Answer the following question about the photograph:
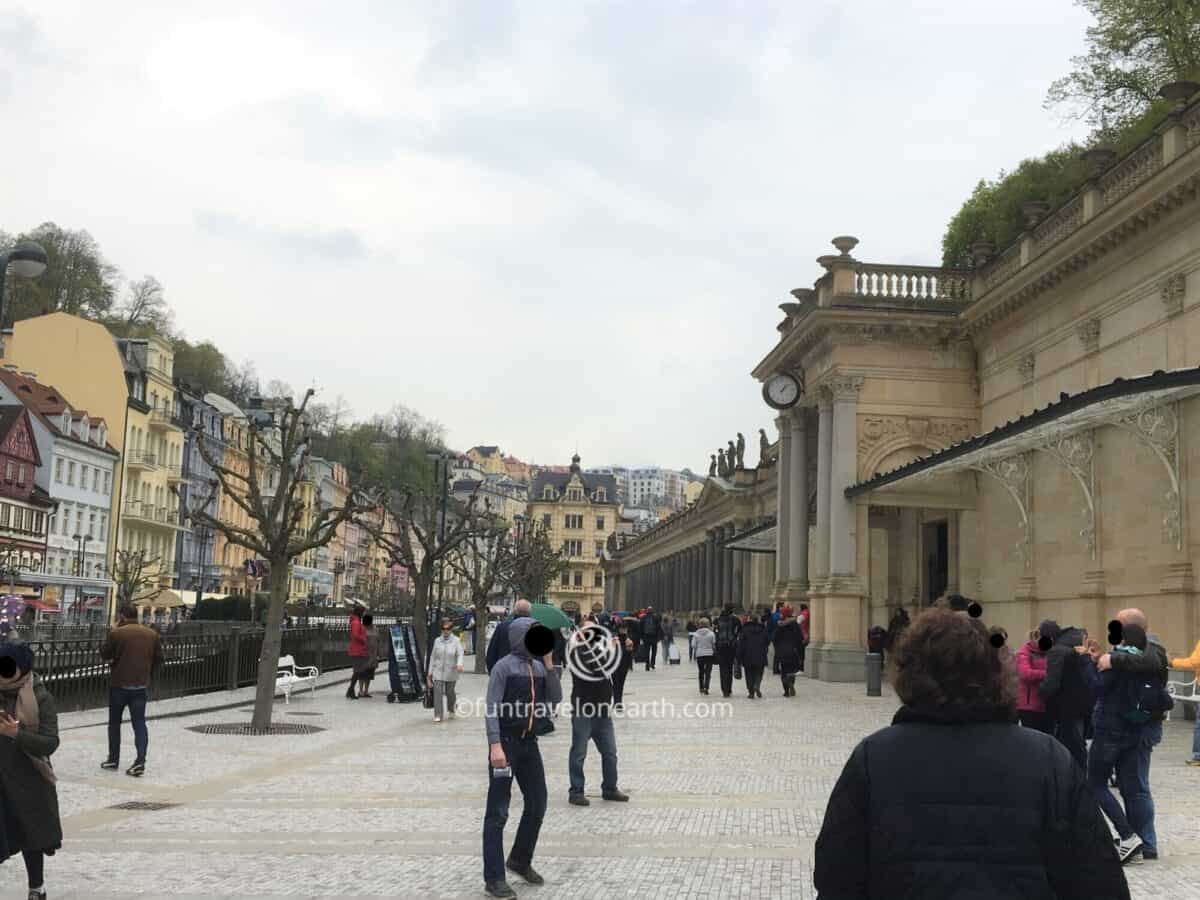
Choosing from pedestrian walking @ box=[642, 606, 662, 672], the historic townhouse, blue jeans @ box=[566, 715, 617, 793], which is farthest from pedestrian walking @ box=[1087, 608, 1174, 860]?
the historic townhouse

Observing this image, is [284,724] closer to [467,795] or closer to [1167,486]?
[467,795]

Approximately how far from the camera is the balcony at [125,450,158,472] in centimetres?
7430

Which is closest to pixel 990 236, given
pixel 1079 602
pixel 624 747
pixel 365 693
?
pixel 1079 602

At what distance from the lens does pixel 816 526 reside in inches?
1395

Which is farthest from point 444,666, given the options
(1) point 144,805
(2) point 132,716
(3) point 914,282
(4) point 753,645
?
(3) point 914,282

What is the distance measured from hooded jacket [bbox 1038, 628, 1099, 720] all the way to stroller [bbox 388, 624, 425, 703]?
16189 mm

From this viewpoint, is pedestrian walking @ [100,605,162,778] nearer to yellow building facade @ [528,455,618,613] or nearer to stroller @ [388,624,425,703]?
stroller @ [388,624,425,703]

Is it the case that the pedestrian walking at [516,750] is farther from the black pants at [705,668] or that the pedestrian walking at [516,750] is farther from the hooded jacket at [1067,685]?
the black pants at [705,668]

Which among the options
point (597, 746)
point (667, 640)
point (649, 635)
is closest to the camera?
point (597, 746)

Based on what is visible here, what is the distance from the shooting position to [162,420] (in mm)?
77125

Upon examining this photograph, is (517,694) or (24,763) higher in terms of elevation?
(517,694)

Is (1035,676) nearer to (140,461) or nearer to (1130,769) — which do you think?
(1130,769)

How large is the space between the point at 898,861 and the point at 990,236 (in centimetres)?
4279

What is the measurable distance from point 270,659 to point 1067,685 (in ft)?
39.2
